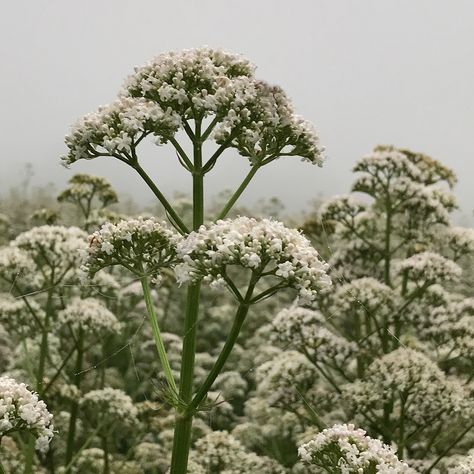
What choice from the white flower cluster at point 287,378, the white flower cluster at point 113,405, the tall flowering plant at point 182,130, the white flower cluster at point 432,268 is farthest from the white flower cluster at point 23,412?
the white flower cluster at point 432,268

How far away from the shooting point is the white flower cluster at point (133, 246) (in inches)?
230

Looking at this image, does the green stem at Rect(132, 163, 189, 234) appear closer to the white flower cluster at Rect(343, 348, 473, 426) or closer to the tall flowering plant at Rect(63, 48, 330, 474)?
the tall flowering plant at Rect(63, 48, 330, 474)

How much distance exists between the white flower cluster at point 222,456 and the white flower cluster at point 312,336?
1919 millimetres

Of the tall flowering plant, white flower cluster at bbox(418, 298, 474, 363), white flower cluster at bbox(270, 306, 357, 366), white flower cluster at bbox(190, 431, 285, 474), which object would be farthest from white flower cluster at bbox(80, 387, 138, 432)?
the tall flowering plant

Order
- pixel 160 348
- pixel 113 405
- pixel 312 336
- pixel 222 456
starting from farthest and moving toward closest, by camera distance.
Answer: pixel 113 405 < pixel 312 336 < pixel 222 456 < pixel 160 348

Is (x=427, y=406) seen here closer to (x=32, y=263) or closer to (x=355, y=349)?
(x=355, y=349)

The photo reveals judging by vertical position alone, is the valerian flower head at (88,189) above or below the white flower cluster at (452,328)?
above

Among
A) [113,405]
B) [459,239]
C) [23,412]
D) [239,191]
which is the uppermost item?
[459,239]

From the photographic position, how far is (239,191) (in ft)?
20.1

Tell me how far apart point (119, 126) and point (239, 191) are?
1.15m

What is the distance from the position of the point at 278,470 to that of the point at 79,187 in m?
7.04

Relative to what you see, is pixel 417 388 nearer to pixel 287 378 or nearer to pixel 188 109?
pixel 287 378

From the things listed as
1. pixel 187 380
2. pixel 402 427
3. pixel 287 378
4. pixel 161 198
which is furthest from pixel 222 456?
pixel 161 198

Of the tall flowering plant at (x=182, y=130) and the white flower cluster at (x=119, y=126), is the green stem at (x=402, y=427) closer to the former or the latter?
the tall flowering plant at (x=182, y=130)
